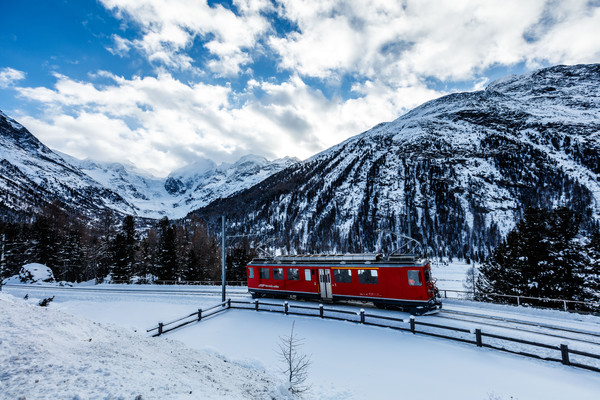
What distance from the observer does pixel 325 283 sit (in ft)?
74.2

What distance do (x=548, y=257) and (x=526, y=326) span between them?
10284 mm

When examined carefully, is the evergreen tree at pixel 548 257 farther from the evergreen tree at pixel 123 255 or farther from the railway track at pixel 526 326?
the evergreen tree at pixel 123 255

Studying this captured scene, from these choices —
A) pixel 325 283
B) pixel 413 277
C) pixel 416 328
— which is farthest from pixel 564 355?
pixel 325 283

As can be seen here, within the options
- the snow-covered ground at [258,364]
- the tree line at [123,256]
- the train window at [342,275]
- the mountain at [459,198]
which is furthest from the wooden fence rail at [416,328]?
the mountain at [459,198]

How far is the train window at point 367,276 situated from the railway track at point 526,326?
4.61 meters

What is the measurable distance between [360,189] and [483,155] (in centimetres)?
8999

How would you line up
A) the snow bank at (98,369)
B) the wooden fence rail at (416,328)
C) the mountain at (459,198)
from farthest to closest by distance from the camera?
the mountain at (459,198)
the wooden fence rail at (416,328)
the snow bank at (98,369)

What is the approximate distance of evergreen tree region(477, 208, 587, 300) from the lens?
22.5 metres

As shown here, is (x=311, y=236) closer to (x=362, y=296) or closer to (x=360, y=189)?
(x=360, y=189)

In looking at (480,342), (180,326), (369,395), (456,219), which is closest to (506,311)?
(480,342)

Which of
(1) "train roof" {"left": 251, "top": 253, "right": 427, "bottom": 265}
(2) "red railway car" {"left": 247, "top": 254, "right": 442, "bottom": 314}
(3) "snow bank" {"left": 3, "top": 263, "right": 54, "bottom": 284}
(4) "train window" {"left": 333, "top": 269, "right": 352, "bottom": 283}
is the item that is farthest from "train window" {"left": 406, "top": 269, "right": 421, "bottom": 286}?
(3) "snow bank" {"left": 3, "top": 263, "right": 54, "bottom": 284}

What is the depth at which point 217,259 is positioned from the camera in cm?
6044

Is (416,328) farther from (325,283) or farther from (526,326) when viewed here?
(325,283)

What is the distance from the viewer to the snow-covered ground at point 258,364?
6703 mm
